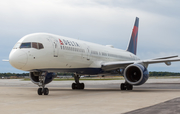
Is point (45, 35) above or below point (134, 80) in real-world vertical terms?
above

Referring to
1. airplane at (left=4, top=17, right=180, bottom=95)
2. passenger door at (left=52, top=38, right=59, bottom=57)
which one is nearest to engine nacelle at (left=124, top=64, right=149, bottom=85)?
airplane at (left=4, top=17, right=180, bottom=95)

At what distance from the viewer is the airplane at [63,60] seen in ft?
44.5

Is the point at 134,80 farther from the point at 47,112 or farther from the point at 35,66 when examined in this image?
the point at 47,112

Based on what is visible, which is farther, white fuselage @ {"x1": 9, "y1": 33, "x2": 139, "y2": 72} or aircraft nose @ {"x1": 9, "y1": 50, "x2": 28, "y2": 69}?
white fuselage @ {"x1": 9, "y1": 33, "x2": 139, "y2": 72}

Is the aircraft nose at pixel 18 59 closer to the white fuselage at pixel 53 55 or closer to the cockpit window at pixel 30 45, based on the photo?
the white fuselage at pixel 53 55

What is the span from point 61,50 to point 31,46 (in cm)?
215

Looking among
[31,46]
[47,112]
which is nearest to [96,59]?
[31,46]

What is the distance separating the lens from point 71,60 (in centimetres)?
1653

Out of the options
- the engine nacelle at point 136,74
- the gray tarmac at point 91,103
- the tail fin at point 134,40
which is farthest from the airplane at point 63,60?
the tail fin at point 134,40

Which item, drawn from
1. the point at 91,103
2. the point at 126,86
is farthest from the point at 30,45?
the point at 126,86

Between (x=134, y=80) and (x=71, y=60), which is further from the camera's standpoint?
(x=134, y=80)

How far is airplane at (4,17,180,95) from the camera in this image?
13570mm

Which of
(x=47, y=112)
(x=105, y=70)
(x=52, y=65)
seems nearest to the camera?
(x=47, y=112)

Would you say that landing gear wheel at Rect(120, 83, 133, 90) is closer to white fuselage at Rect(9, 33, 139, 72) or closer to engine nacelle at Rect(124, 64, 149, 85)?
engine nacelle at Rect(124, 64, 149, 85)
